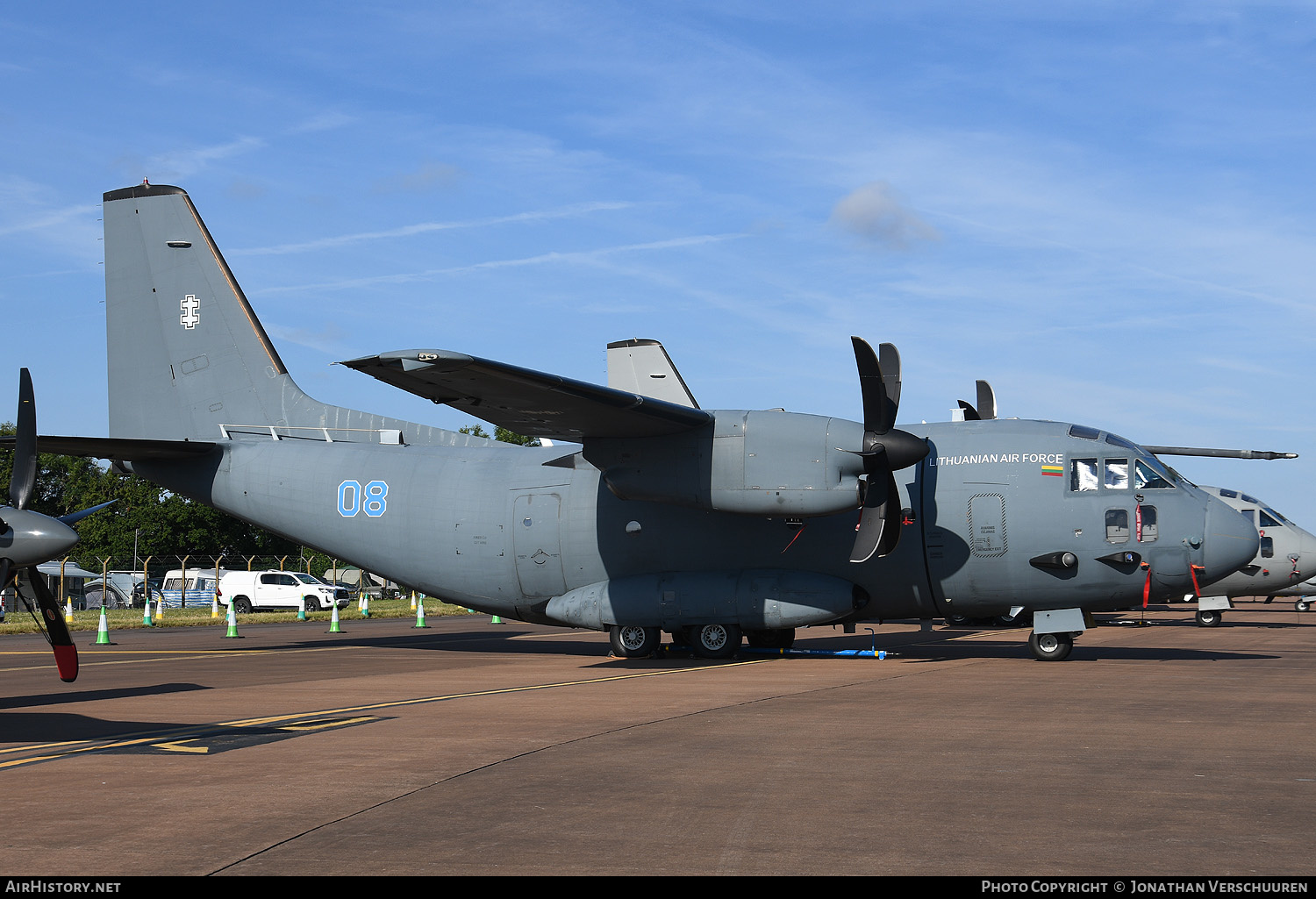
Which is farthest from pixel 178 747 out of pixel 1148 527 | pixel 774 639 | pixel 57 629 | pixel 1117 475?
pixel 1148 527

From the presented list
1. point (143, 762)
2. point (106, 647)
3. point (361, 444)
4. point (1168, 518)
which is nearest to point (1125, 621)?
point (1168, 518)

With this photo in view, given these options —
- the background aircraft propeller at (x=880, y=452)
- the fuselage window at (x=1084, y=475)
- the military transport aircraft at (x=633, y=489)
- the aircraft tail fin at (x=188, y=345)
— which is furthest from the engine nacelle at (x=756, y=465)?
the aircraft tail fin at (x=188, y=345)

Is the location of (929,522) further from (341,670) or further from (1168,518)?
(341,670)

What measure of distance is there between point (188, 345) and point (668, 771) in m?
19.3

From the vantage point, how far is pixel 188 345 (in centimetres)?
2438

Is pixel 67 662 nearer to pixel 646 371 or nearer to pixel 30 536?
pixel 30 536

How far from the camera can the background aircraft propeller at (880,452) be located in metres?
18.0

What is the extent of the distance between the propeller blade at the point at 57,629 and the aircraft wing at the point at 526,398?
186 inches

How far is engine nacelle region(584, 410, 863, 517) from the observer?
1798 centimetres

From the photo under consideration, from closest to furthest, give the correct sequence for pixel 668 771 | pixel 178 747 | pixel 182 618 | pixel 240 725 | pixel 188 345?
pixel 668 771 → pixel 178 747 → pixel 240 725 → pixel 188 345 → pixel 182 618

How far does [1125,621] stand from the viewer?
37688mm

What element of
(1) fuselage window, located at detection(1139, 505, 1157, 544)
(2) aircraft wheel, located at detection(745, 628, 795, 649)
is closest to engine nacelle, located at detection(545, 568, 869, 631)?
(2) aircraft wheel, located at detection(745, 628, 795, 649)

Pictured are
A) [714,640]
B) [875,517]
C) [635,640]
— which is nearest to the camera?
[875,517]

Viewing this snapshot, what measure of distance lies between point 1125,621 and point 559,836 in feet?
116
